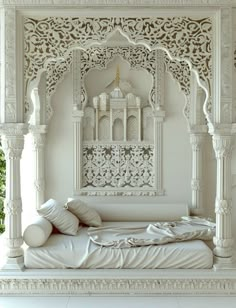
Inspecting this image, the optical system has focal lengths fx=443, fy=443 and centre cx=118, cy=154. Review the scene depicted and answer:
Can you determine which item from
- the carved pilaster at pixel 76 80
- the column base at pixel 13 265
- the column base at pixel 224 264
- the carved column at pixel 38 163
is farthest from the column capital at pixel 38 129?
the column base at pixel 224 264

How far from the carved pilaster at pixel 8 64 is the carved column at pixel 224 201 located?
204 cm

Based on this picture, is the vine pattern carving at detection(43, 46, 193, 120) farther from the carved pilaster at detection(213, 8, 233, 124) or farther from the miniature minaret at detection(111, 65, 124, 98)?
the carved pilaster at detection(213, 8, 233, 124)

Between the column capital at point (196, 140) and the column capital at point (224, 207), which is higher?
the column capital at point (196, 140)

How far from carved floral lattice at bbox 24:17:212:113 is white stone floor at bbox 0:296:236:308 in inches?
83.3

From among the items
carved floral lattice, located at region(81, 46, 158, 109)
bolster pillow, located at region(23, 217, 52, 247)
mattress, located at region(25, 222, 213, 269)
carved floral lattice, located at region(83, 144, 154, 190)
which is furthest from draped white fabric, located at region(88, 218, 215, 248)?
carved floral lattice, located at region(81, 46, 158, 109)

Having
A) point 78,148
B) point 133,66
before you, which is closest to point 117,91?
point 133,66

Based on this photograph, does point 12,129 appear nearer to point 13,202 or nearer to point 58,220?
point 13,202

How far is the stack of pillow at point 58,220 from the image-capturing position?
14.8 feet

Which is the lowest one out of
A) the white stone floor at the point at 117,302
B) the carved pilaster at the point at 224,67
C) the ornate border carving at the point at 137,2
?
the white stone floor at the point at 117,302

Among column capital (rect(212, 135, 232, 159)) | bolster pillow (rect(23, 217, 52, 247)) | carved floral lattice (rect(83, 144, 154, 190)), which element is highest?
column capital (rect(212, 135, 232, 159))

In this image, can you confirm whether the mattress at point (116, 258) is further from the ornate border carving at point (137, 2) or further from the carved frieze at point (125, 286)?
the ornate border carving at point (137, 2)

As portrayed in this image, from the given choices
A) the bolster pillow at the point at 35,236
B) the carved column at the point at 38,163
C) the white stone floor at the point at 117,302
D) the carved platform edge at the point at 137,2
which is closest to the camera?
the white stone floor at the point at 117,302

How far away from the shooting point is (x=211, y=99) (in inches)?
174

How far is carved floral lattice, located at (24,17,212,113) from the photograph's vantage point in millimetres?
4320
